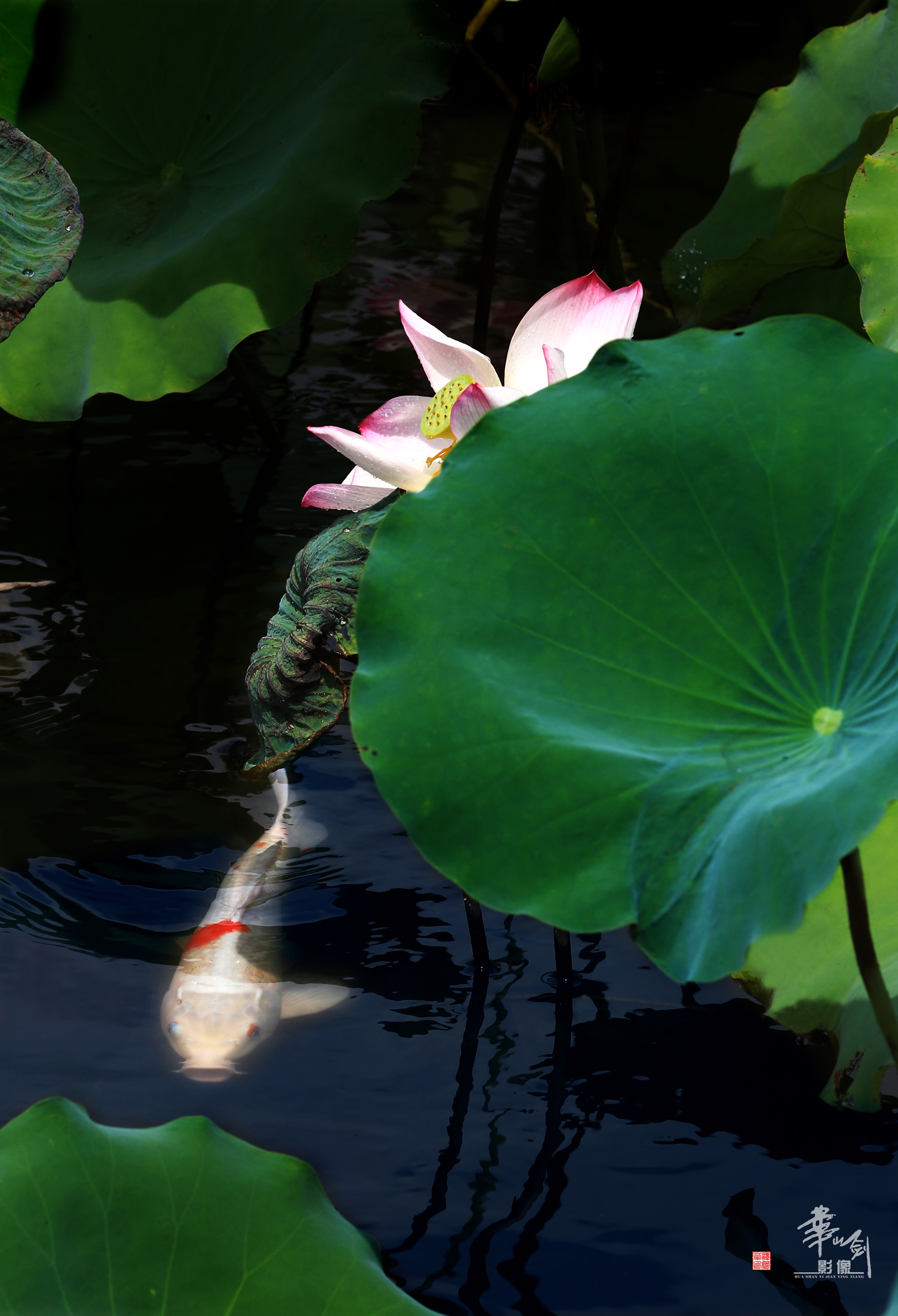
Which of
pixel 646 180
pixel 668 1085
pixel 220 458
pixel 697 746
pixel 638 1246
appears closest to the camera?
pixel 697 746

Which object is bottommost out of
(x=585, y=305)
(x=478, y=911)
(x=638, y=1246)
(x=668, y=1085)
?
(x=638, y=1246)

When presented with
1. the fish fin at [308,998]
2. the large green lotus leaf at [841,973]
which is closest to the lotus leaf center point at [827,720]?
the large green lotus leaf at [841,973]

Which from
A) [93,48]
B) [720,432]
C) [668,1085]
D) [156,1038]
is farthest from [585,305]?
[93,48]

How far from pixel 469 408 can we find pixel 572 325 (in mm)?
181

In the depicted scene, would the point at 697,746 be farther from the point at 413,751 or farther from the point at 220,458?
the point at 220,458

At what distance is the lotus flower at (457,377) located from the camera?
115 cm

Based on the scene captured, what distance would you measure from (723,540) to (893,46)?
4.60ft

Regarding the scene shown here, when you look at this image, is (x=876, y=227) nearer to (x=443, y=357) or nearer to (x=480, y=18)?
(x=443, y=357)

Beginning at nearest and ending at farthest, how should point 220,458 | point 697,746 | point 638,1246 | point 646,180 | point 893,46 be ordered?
point 697,746, point 638,1246, point 893,46, point 220,458, point 646,180

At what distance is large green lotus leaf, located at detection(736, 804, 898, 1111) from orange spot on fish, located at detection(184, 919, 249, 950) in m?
0.68

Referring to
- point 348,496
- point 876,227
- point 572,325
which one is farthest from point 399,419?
point 876,227

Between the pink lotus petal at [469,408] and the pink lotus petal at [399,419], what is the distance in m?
0.10

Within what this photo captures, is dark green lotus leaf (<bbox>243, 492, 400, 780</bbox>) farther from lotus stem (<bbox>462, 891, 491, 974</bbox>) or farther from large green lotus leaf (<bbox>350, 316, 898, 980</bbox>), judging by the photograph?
lotus stem (<bbox>462, 891, 491, 974</bbox>)

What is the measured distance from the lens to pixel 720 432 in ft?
3.20
